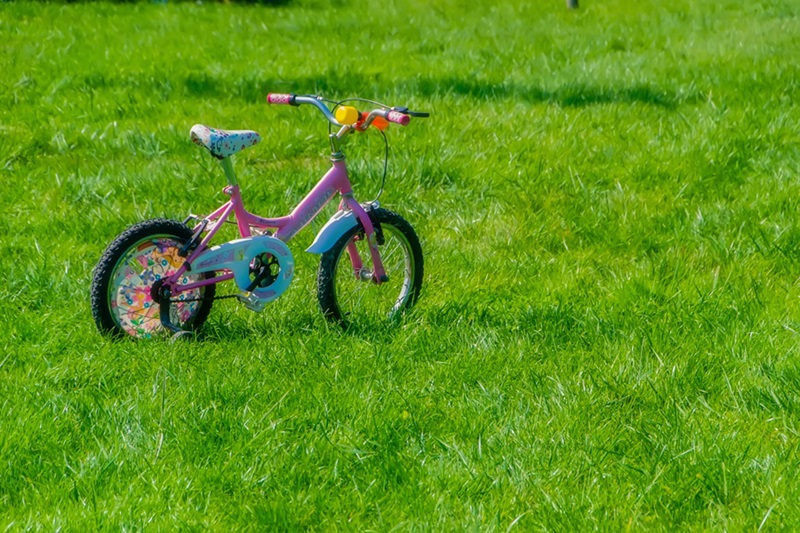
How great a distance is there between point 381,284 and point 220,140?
108 cm

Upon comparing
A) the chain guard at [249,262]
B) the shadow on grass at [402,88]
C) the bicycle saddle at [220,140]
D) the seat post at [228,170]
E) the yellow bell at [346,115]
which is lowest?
the shadow on grass at [402,88]

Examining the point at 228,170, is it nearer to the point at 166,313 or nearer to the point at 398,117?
the point at 166,313

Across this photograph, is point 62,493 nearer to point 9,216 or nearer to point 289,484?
point 289,484

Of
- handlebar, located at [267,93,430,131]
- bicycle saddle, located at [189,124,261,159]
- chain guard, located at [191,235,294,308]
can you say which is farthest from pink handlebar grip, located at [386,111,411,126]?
chain guard, located at [191,235,294,308]

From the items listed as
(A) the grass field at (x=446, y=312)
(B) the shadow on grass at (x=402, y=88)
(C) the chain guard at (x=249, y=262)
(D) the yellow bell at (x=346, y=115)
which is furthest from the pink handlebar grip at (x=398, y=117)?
(B) the shadow on grass at (x=402, y=88)

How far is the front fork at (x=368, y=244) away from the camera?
4.24 metres

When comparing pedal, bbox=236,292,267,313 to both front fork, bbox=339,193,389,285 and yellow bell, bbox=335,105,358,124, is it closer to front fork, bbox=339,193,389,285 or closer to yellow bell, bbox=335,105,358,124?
front fork, bbox=339,193,389,285

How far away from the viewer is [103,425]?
11.3 feet

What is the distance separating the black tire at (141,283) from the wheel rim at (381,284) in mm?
639

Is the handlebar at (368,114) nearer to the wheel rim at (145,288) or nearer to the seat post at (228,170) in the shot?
the seat post at (228,170)

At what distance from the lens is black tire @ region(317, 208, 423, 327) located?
4.18m

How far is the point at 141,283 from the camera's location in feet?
13.1

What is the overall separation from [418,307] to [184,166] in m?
2.20

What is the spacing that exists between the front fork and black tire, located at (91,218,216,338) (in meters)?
0.62
